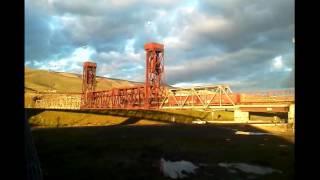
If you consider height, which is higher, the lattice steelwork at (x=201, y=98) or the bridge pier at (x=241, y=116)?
the lattice steelwork at (x=201, y=98)

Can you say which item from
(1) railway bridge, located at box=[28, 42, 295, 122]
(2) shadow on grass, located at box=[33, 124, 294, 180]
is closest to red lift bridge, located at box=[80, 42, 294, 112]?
(1) railway bridge, located at box=[28, 42, 295, 122]

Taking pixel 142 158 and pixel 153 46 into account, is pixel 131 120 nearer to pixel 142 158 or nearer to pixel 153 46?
pixel 153 46

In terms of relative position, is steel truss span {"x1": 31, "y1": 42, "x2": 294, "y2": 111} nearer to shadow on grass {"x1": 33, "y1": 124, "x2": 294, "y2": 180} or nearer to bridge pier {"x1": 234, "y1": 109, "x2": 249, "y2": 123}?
bridge pier {"x1": 234, "y1": 109, "x2": 249, "y2": 123}

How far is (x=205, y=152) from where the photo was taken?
34.1 m

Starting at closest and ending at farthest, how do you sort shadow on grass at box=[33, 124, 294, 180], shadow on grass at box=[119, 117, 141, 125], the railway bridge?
shadow on grass at box=[33, 124, 294, 180]
the railway bridge
shadow on grass at box=[119, 117, 141, 125]

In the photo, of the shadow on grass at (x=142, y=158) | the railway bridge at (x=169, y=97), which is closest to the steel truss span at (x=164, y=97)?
the railway bridge at (x=169, y=97)

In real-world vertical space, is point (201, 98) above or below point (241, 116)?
above

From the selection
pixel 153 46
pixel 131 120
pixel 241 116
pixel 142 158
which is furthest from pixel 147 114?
pixel 142 158

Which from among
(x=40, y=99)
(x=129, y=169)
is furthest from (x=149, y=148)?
(x=40, y=99)

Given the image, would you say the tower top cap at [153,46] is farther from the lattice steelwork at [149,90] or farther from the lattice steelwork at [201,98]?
the lattice steelwork at [201,98]
